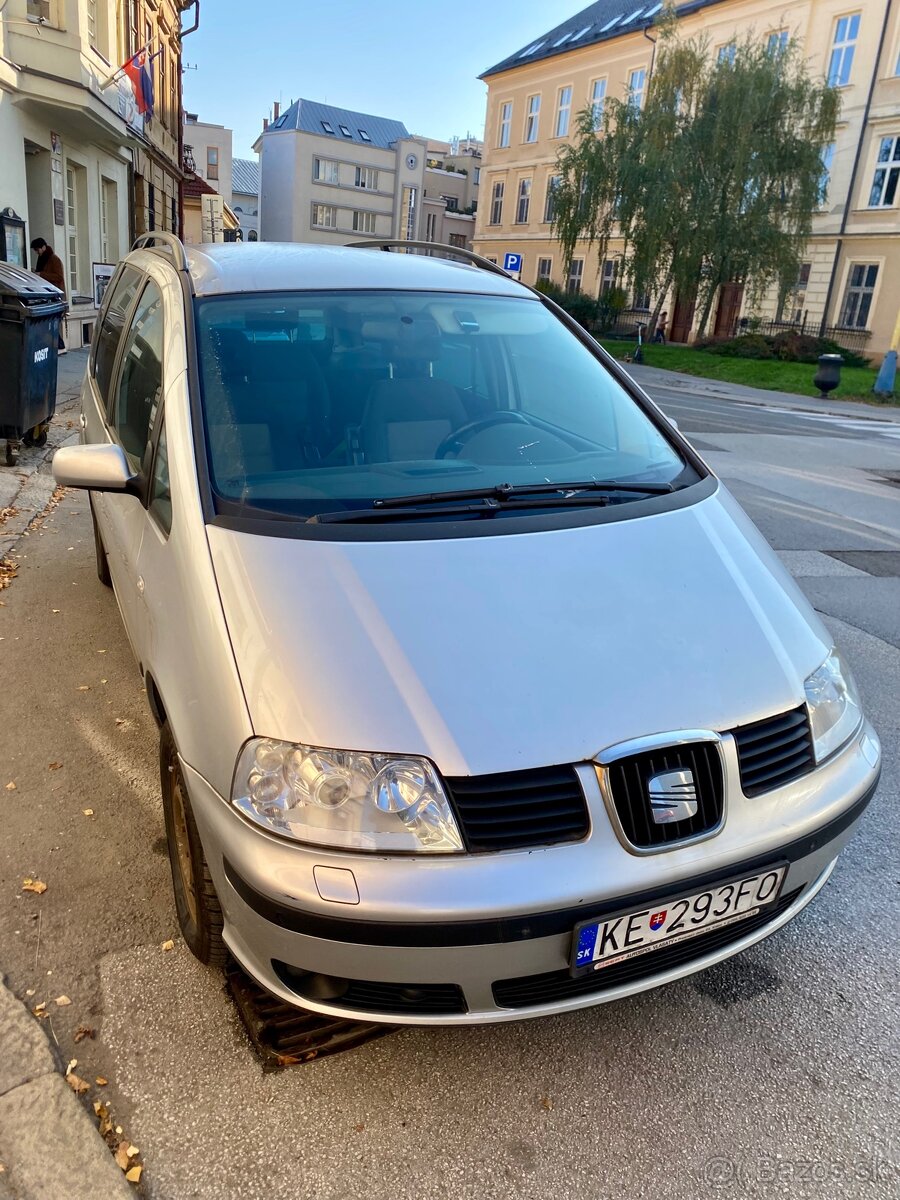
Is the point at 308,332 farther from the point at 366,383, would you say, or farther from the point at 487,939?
the point at 487,939

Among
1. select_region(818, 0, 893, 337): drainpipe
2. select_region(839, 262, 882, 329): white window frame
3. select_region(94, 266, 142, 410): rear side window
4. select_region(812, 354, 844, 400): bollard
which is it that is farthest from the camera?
select_region(839, 262, 882, 329): white window frame

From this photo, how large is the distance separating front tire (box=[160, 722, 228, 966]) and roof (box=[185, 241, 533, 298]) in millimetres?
1598

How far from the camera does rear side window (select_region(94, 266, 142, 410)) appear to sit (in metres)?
3.82

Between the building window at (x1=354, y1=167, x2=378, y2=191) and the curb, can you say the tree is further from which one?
the building window at (x1=354, y1=167, x2=378, y2=191)

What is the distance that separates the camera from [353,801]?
5.92 feet

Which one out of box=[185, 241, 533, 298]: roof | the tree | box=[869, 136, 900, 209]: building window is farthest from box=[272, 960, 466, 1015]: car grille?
box=[869, 136, 900, 209]: building window

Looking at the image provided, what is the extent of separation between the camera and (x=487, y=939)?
1.75 metres

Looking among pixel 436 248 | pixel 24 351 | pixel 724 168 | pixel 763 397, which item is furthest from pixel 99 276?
pixel 724 168

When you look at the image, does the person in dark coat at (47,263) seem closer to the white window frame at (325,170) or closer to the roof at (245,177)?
the white window frame at (325,170)

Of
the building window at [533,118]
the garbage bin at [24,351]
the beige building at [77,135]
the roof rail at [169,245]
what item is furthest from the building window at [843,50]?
the roof rail at [169,245]

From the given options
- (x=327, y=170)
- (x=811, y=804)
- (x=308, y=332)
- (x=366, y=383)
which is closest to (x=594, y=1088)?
(x=811, y=804)

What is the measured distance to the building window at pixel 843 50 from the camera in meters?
31.4

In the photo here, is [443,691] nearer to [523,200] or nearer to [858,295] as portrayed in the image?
[858,295]

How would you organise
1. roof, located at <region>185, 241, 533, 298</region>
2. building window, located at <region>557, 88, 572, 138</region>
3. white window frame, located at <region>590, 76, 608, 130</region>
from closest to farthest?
1. roof, located at <region>185, 241, 533, 298</region>
2. white window frame, located at <region>590, 76, 608, 130</region>
3. building window, located at <region>557, 88, 572, 138</region>
